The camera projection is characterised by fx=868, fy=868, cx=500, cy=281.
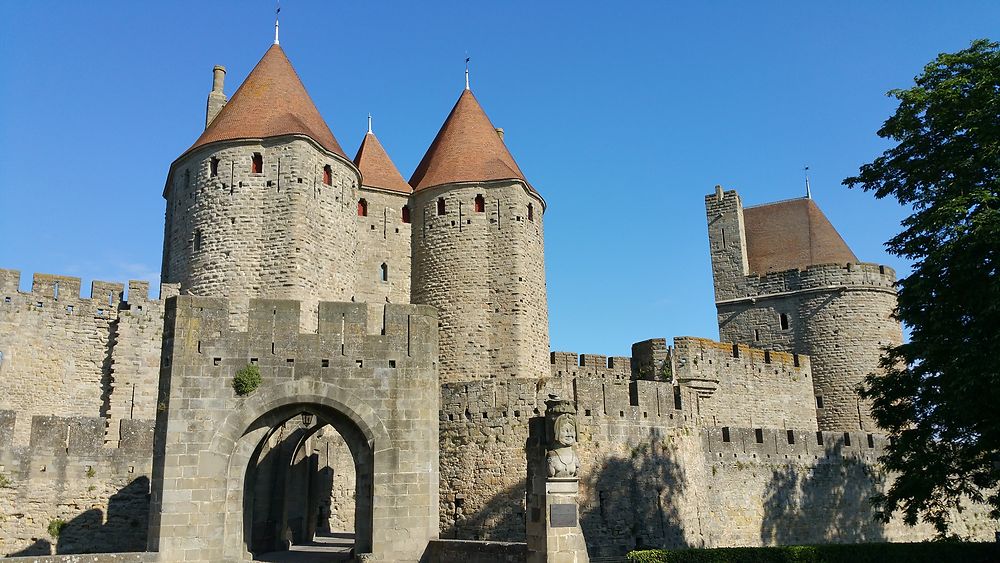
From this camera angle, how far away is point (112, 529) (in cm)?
2162

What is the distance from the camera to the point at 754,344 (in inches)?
1547

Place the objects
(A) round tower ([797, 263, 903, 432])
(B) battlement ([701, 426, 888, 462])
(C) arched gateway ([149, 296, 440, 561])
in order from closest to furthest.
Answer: (C) arched gateway ([149, 296, 440, 561])
(B) battlement ([701, 426, 888, 462])
(A) round tower ([797, 263, 903, 432])

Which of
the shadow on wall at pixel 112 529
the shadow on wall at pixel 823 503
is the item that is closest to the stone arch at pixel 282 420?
the shadow on wall at pixel 112 529

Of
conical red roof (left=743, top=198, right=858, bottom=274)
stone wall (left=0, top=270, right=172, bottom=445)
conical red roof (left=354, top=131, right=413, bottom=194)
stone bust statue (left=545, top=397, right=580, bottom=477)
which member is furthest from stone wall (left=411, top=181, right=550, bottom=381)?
stone bust statue (left=545, top=397, right=580, bottom=477)

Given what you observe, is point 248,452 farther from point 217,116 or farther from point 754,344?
point 754,344

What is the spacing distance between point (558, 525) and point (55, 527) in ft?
43.8

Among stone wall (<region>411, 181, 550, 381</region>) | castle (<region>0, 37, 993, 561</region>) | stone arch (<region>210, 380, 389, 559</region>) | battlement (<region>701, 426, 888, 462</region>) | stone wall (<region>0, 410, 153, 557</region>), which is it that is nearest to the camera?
stone arch (<region>210, 380, 389, 559</region>)

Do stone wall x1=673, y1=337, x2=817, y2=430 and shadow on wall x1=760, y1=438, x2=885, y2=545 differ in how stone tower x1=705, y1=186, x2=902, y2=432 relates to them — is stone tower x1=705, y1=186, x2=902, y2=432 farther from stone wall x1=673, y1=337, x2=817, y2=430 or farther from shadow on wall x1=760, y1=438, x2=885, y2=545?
shadow on wall x1=760, y1=438, x2=885, y2=545

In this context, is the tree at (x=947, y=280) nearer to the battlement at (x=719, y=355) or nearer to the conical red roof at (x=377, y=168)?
the battlement at (x=719, y=355)

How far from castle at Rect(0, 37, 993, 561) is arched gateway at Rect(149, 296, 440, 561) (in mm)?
45

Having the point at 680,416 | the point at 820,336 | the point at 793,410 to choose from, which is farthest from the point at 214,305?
the point at 820,336

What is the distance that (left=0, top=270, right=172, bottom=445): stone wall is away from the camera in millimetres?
26781

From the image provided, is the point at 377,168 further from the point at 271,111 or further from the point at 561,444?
the point at 561,444

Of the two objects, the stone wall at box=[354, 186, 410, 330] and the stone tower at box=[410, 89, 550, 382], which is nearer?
the stone tower at box=[410, 89, 550, 382]
